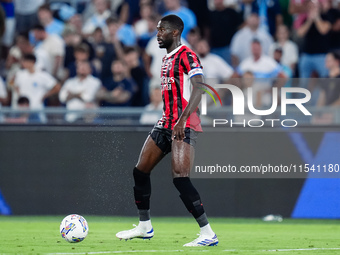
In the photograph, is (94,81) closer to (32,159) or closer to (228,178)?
(32,159)

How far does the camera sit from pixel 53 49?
47.6 ft

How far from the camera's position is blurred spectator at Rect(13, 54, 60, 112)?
1335cm

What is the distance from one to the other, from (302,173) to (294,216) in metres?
0.72

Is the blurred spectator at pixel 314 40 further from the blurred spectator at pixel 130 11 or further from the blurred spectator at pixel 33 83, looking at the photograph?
the blurred spectator at pixel 33 83

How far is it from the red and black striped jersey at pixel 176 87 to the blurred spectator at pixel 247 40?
6.24m

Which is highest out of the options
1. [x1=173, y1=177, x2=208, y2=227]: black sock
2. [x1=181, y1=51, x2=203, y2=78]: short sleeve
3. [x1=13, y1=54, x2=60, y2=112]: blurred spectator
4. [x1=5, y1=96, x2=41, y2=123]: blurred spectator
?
[x1=181, y1=51, x2=203, y2=78]: short sleeve

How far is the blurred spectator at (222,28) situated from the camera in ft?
46.7

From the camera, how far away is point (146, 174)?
26.5 feet

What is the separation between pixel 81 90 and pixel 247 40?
3.35 meters

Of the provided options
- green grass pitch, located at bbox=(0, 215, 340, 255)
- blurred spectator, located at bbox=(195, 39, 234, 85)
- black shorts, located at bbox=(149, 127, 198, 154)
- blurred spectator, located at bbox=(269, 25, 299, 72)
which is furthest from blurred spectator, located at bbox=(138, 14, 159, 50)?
black shorts, located at bbox=(149, 127, 198, 154)

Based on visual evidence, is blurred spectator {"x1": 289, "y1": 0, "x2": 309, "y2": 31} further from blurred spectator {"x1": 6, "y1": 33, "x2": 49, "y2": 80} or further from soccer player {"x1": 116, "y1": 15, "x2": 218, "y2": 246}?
soccer player {"x1": 116, "y1": 15, "x2": 218, "y2": 246}

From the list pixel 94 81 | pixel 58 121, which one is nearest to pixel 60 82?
pixel 94 81

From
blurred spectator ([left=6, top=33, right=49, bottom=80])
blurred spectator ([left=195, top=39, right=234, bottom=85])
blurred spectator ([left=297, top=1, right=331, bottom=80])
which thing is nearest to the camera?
blurred spectator ([left=195, top=39, right=234, bottom=85])

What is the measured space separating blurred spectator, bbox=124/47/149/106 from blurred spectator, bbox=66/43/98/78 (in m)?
0.69
